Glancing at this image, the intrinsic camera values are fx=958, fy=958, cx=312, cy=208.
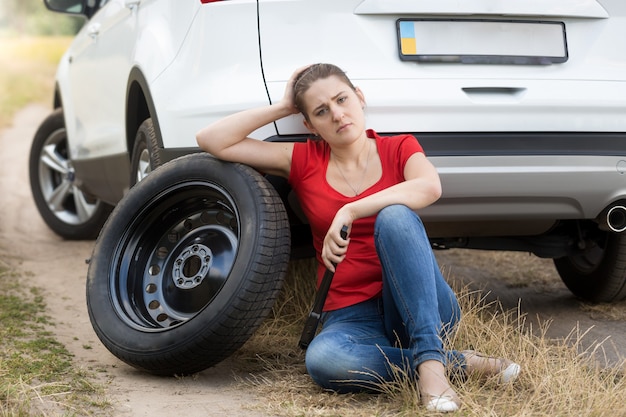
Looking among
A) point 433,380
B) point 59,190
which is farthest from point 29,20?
point 433,380

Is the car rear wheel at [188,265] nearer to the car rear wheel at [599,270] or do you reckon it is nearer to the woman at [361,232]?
the woman at [361,232]

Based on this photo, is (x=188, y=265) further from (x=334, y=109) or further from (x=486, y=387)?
(x=486, y=387)

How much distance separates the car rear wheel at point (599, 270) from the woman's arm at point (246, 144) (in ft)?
5.65

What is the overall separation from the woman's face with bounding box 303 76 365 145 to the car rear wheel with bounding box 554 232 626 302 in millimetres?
1664

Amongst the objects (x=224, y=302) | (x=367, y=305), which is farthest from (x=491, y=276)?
(x=224, y=302)

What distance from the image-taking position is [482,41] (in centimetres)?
368

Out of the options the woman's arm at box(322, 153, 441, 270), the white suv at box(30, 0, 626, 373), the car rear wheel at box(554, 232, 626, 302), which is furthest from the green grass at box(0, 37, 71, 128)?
the woman's arm at box(322, 153, 441, 270)

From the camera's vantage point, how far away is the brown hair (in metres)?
3.35

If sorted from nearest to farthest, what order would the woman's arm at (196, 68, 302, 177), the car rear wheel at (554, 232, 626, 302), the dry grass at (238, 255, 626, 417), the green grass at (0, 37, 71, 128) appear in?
1. the dry grass at (238, 255, 626, 417)
2. the woman's arm at (196, 68, 302, 177)
3. the car rear wheel at (554, 232, 626, 302)
4. the green grass at (0, 37, 71, 128)

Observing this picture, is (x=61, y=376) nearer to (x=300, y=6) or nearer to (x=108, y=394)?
(x=108, y=394)

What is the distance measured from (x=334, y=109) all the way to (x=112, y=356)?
139 centimetres

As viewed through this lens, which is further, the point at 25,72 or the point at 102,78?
the point at 25,72

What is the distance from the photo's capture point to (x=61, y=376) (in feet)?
11.1

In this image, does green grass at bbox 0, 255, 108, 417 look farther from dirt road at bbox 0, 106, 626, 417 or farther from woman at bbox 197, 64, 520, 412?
woman at bbox 197, 64, 520, 412
